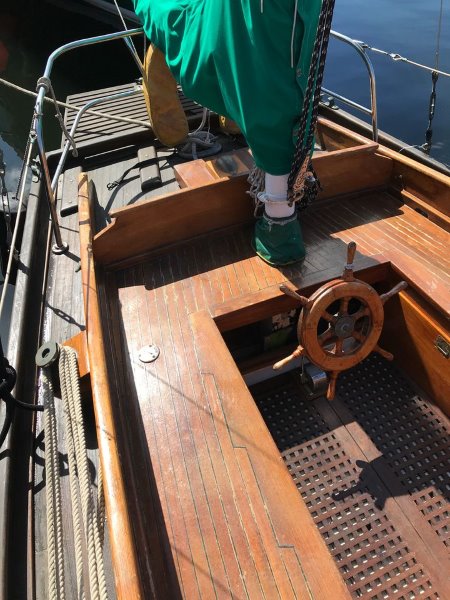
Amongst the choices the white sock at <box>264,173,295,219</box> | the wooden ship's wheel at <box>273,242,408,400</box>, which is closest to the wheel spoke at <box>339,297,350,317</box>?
the wooden ship's wheel at <box>273,242,408,400</box>

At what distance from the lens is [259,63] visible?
192 centimetres

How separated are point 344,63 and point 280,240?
10188 mm

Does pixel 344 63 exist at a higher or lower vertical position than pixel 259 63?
lower

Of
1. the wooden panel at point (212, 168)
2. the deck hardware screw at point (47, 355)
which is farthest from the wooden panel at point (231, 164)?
the deck hardware screw at point (47, 355)

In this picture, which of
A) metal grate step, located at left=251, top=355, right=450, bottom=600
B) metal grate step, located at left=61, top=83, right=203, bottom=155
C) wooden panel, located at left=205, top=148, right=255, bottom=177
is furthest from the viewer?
metal grate step, located at left=61, top=83, right=203, bottom=155

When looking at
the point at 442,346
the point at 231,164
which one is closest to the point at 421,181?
the point at 442,346

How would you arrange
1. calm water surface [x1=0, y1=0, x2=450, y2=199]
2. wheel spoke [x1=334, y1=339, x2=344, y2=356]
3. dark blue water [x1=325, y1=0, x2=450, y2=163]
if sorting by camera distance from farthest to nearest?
calm water surface [x1=0, y1=0, x2=450, y2=199] < dark blue water [x1=325, y1=0, x2=450, y2=163] < wheel spoke [x1=334, y1=339, x2=344, y2=356]

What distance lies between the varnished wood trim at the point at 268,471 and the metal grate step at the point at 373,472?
1.89 feet

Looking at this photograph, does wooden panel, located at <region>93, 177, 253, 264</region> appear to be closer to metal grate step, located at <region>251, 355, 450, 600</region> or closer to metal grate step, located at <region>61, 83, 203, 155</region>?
metal grate step, located at <region>251, 355, 450, 600</region>

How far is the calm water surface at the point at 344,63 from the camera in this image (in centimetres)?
858

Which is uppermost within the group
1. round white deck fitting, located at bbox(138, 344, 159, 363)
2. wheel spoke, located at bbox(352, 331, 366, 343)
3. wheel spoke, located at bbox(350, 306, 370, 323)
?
wheel spoke, located at bbox(350, 306, 370, 323)

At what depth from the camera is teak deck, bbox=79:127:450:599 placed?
4.99 ft

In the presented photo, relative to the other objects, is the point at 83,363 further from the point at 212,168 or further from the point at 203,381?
the point at 212,168

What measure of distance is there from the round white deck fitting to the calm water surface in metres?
6.46
